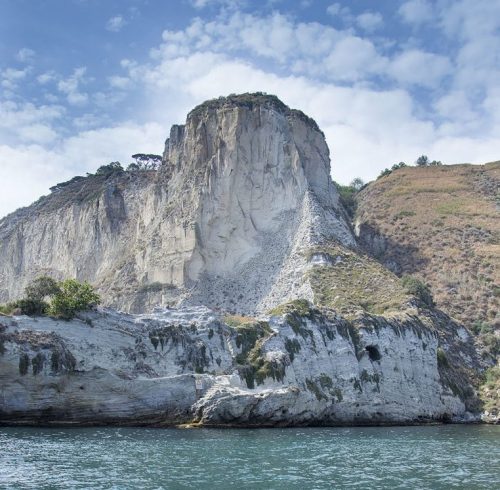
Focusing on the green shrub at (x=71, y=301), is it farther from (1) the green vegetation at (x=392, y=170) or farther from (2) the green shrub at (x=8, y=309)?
(1) the green vegetation at (x=392, y=170)

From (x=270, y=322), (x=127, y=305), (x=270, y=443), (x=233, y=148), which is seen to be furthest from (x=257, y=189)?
(x=270, y=443)

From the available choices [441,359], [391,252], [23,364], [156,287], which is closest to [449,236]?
[391,252]

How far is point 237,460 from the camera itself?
31094mm

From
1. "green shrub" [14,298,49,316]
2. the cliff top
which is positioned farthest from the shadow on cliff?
"green shrub" [14,298,49,316]

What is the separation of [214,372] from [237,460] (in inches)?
808

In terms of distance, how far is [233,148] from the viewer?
284 ft

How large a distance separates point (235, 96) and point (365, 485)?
7267 cm

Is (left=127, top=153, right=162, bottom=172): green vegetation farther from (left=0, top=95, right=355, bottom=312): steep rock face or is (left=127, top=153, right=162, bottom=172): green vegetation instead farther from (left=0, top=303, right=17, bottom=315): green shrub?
(left=0, top=303, right=17, bottom=315): green shrub

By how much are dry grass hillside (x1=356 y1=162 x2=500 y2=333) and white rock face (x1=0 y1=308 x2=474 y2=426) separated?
67.5 feet

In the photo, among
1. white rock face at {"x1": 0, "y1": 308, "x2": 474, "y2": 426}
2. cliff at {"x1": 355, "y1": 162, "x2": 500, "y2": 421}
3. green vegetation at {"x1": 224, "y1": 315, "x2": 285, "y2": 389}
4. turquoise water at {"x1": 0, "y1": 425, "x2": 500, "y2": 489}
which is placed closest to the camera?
turquoise water at {"x1": 0, "y1": 425, "x2": 500, "y2": 489}

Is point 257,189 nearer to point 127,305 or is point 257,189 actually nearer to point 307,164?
point 307,164

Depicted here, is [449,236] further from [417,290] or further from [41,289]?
[41,289]

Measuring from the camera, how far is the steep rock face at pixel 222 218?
79812mm

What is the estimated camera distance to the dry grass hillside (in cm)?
8325
